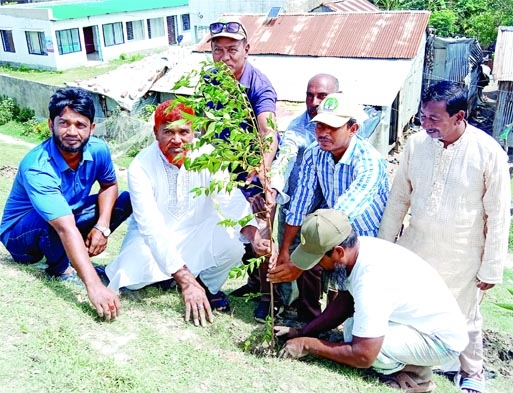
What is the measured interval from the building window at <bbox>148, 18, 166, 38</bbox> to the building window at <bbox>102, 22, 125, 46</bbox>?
2.28 metres

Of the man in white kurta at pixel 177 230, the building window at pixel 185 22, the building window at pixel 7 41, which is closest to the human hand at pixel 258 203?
the man in white kurta at pixel 177 230

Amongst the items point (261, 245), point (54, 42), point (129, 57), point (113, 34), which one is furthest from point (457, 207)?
point (113, 34)

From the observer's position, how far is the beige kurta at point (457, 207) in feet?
11.3

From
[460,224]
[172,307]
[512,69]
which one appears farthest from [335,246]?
[512,69]

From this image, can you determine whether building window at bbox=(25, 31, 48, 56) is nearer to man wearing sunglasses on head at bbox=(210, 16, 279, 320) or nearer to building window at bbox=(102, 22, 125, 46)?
building window at bbox=(102, 22, 125, 46)

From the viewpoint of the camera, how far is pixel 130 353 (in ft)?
10.2

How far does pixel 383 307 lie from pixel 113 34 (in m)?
30.0

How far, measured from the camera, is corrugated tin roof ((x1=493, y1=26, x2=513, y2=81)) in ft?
48.7

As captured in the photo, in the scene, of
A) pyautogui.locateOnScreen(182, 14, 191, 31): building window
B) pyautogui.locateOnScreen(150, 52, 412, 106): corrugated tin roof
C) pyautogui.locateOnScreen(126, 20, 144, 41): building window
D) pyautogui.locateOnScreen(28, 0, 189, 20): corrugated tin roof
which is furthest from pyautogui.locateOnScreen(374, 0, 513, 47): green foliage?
pyautogui.locateOnScreen(126, 20, 144, 41): building window

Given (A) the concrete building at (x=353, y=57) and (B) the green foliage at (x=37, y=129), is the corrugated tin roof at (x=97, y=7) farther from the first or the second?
(A) the concrete building at (x=353, y=57)

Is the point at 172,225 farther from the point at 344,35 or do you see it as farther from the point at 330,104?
the point at 344,35

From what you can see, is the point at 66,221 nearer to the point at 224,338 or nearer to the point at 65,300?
the point at 65,300

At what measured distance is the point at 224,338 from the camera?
3648 mm

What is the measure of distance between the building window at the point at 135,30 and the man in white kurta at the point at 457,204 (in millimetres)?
29752
